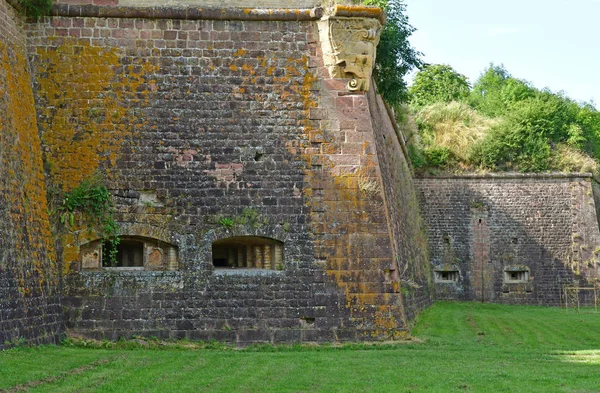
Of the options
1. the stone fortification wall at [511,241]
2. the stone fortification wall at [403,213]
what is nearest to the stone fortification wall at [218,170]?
the stone fortification wall at [403,213]

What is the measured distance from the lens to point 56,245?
15938mm

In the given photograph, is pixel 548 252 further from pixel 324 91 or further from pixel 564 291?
pixel 324 91

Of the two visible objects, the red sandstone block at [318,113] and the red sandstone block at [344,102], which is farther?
the red sandstone block at [344,102]

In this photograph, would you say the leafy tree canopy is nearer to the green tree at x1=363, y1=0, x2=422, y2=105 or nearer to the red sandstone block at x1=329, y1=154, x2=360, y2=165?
the green tree at x1=363, y1=0, x2=422, y2=105

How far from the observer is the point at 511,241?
3572 cm

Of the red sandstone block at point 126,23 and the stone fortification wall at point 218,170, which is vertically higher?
the red sandstone block at point 126,23

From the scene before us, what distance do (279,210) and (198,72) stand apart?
2.92 metres

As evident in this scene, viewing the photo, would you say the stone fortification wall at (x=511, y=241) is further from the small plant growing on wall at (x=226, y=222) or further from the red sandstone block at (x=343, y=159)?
the small plant growing on wall at (x=226, y=222)

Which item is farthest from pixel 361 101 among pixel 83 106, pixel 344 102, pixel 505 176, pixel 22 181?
pixel 505 176

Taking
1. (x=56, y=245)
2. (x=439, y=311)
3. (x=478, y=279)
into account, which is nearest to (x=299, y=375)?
(x=56, y=245)

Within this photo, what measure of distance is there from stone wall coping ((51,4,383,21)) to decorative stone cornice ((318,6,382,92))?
0.06 feet

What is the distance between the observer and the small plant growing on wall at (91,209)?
16000 millimetres

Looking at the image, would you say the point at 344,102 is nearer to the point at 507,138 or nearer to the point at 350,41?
the point at 350,41

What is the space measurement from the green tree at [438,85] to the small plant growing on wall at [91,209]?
40.4m
